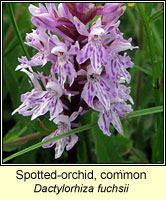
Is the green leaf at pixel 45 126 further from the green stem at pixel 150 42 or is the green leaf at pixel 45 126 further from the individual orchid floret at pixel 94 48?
the green stem at pixel 150 42

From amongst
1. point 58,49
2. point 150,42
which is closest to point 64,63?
point 58,49

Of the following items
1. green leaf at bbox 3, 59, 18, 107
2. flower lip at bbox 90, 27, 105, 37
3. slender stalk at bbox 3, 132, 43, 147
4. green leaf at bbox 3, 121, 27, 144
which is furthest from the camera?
green leaf at bbox 3, 59, 18, 107

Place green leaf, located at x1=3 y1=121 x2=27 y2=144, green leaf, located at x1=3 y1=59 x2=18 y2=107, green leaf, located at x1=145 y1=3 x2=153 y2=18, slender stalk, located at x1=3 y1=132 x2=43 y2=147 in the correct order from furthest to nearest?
green leaf, located at x1=3 y1=59 x2=18 y2=107 → green leaf, located at x1=3 y1=121 x2=27 y2=144 → slender stalk, located at x1=3 y1=132 x2=43 y2=147 → green leaf, located at x1=145 y1=3 x2=153 y2=18

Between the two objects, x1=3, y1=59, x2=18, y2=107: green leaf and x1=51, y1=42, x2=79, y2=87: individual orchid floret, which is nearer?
x1=51, y1=42, x2=79, y2=87: individual orchid floret

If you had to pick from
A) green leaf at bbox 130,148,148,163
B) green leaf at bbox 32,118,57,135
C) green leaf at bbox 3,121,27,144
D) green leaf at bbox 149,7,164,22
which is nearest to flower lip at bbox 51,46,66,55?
green leaf at bbox 32,118,57,135

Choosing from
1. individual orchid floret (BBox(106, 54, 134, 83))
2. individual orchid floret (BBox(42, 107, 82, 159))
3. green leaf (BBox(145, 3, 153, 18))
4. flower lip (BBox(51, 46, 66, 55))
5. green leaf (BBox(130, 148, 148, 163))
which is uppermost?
green leaf (BBox(145, 3, 153, 18))

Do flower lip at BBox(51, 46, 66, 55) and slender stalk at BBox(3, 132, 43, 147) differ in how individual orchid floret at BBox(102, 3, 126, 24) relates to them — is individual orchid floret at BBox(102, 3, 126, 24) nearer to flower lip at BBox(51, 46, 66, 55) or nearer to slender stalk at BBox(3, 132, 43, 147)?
flower lip at BBox(51, 46, 66, 55)

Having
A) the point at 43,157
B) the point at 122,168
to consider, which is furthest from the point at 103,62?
the point at 43,157
